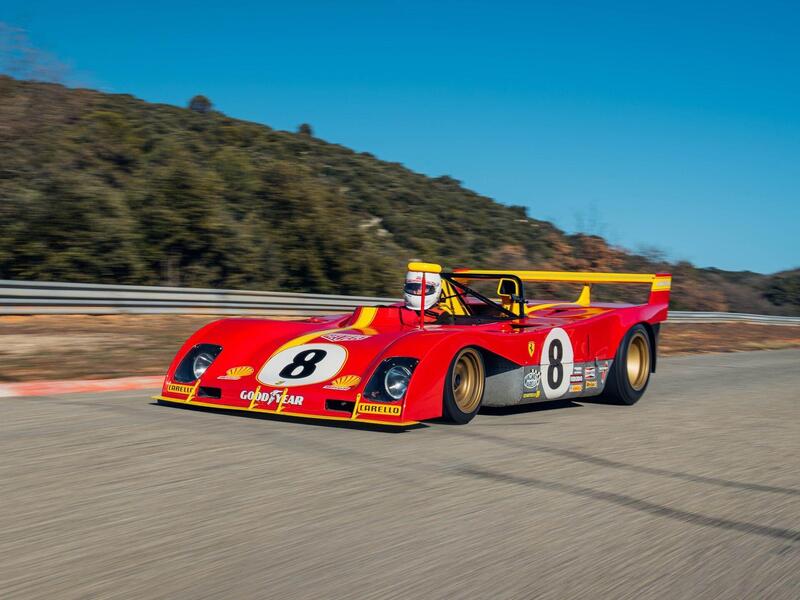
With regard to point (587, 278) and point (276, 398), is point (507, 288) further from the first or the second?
point (276, 398)

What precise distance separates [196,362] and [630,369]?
4.35 metres

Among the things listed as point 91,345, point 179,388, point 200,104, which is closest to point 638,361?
point 179,388

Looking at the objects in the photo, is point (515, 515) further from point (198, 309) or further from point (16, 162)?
point (16, 162)

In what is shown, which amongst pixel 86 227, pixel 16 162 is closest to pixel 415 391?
pixel 86 227

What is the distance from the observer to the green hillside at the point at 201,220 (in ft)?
61.3

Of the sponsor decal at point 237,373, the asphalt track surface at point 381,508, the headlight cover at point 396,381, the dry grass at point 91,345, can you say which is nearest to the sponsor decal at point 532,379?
the asphalt track surface at point 381,508

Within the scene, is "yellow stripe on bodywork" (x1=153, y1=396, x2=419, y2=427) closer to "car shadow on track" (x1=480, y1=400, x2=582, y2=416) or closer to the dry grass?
→ "car shadow on track" (x1=480, y1=400, x2=582, y2=416)

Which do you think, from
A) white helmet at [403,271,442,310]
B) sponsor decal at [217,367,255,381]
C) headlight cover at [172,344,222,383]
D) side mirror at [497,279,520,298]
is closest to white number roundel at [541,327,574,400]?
side mirror at [497,279,520,298]

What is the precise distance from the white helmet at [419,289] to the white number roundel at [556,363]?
99 cm

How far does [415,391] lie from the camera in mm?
5891

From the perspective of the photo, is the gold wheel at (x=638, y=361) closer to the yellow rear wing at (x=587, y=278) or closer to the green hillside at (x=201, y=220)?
the yellow rear wing at (x=587, y=278)

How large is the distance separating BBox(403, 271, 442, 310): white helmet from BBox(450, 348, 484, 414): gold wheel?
79 cm

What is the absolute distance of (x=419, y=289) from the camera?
23.8ft

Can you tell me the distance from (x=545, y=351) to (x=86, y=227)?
13900 mm
